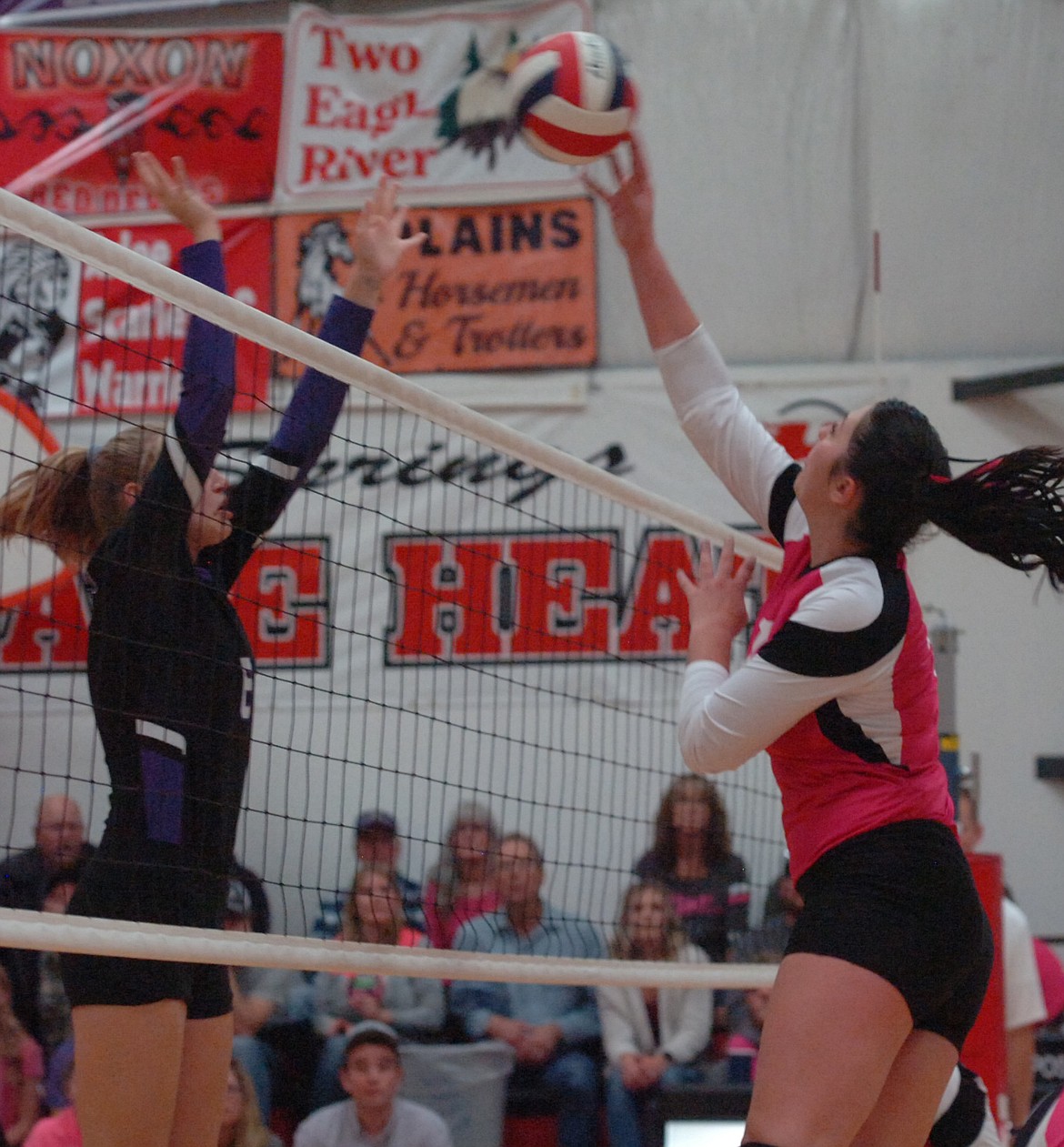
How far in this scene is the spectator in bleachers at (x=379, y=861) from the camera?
3.38 metres

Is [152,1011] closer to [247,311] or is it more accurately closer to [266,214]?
[247,311]

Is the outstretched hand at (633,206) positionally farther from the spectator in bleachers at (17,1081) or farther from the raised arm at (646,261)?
the spectator in bleachers at (17,1081)

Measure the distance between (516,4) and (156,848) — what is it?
6.33 m

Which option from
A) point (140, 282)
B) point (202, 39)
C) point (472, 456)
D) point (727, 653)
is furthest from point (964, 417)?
→ point (140, 282)

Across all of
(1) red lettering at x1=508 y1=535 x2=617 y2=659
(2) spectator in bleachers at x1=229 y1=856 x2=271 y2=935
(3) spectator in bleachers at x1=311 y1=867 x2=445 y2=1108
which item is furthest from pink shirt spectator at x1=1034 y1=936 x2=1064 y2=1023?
(2) spectator in bleachers at x1=229 y1=856 x2=271 y2=935

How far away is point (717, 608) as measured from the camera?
8.71 ft

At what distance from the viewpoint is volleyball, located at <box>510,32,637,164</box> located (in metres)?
3.23

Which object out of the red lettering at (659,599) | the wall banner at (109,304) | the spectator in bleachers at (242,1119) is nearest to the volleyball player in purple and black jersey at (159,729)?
the spectator in bleachers at (242,1119)

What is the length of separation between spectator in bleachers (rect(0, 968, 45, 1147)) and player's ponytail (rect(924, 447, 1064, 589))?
4727 mm

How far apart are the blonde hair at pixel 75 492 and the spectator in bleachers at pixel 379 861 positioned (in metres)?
0.80

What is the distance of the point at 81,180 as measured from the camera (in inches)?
313

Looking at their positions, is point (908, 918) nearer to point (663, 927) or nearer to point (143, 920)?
point (143, 920)

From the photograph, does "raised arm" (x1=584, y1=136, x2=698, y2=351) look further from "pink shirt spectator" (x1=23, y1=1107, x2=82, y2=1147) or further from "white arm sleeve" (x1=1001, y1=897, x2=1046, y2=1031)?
"white arm sleeve" (x1=1001, y1=897, x2=1046, y2=1031)

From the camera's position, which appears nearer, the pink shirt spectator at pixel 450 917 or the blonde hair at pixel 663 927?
the blonde hair at pixel 663 927
